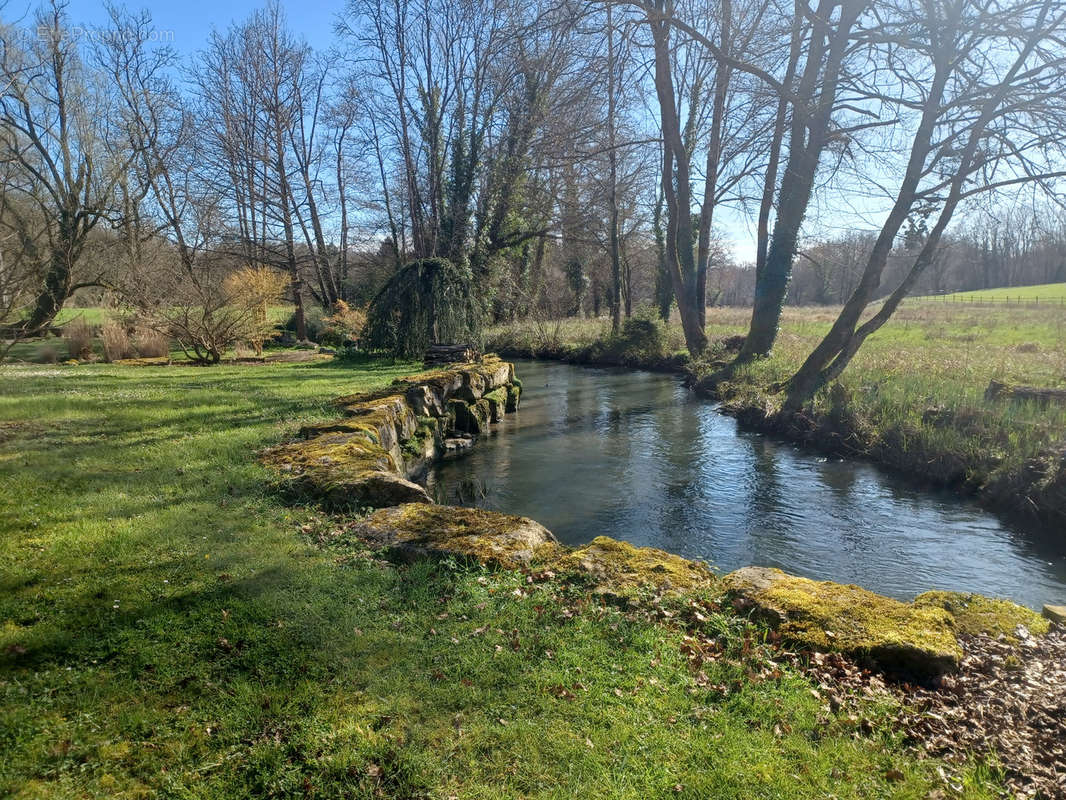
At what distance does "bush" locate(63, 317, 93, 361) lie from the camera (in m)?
16.1

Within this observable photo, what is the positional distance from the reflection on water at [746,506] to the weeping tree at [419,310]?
5713mm

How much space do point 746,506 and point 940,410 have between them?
4.39 meters

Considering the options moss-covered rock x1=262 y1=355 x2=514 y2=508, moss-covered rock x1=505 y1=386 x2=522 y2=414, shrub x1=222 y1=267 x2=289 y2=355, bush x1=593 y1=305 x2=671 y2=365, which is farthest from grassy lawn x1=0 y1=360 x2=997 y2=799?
bush x1=593 y1=305 x2=671 y2=365

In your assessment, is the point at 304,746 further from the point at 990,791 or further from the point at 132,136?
the point at 132,136

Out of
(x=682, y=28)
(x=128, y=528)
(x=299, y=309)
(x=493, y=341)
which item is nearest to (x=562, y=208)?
(x=493, y=341)

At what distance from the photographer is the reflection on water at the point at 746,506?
18.5 feet

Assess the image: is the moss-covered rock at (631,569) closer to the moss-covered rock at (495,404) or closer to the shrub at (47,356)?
the moss-covered rock at (495,404)

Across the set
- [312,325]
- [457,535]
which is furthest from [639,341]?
[457,535]

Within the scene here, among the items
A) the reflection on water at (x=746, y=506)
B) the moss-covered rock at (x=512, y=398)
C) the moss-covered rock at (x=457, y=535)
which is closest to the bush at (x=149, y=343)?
the moss-covered rock at (x=512, y=398)

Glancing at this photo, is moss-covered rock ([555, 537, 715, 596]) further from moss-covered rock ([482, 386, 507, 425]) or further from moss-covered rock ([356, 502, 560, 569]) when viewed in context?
moss-covered rock ([482, 386, 507, 425])

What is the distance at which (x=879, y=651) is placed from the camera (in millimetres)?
3225

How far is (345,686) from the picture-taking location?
284 centimetres

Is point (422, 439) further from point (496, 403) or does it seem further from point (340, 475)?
point (340, 475)

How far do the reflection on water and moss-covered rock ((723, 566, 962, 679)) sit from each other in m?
1.66
